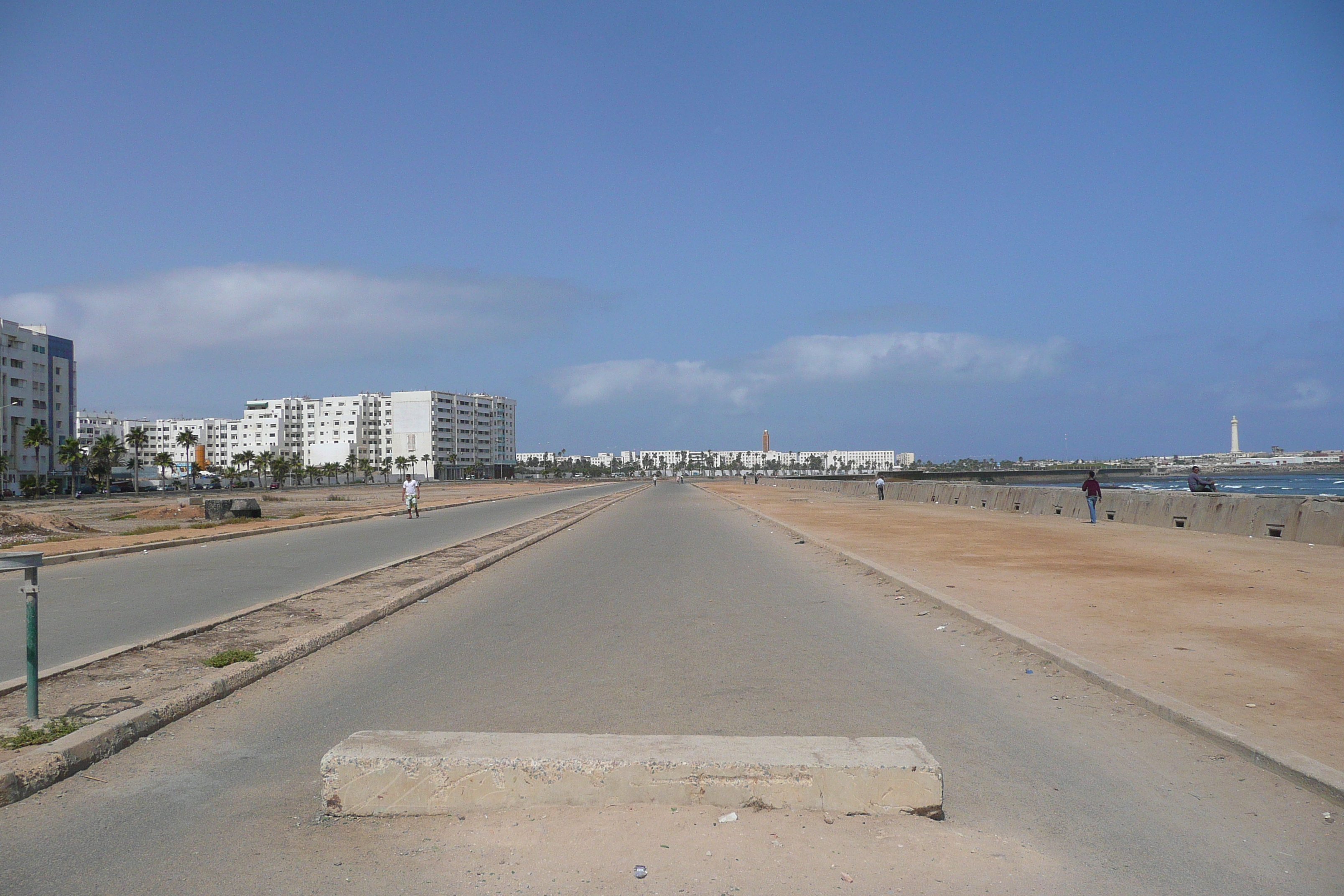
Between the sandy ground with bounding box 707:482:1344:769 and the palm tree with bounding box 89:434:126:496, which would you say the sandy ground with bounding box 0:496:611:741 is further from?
the palm tree with bounding box 89:434:126:496

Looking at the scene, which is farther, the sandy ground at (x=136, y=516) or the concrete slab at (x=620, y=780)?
the sandy ground at (x=136, y=516)

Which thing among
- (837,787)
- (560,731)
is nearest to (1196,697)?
(837,787)

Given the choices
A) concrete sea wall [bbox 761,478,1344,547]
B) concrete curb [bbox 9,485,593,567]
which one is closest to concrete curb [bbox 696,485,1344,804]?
concrete curb [bbox 9,485,593,567]

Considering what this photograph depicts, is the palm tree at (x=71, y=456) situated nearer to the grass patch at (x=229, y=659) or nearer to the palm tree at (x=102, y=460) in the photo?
the palm tree at (x=102, y=460)

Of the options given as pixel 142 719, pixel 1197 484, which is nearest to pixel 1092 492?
pixel 1197 484

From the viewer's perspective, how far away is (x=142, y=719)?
5.88 metres

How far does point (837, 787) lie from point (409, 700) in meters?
3.50

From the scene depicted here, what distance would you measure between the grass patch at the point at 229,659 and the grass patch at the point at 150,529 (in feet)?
70.1

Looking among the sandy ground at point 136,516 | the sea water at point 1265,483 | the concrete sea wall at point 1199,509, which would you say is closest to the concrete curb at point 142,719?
the sandy ground at point 136,516

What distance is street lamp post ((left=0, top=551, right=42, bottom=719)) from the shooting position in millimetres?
5562

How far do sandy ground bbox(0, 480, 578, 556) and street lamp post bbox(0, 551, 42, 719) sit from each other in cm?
1468

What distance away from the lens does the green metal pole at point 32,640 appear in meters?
5.61

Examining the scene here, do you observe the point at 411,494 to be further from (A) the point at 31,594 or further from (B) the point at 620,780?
(B) the point at 620,780

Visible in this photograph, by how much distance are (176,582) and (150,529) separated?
1666 centimetres
